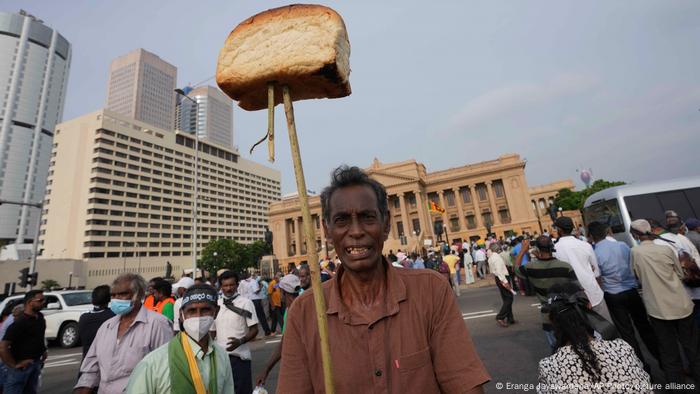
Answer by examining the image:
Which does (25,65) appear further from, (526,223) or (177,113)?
(526,223)

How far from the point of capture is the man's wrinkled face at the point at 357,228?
141cm

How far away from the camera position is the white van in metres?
9.77

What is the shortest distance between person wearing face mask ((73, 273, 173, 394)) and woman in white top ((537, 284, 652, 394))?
3225mm

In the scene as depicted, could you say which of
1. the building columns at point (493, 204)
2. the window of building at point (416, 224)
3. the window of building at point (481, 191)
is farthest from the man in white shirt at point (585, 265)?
the window of building at point (481, 191)

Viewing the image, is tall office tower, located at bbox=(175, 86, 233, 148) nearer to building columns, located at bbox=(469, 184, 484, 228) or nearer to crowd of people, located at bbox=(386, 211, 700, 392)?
building columns, located at bbox=(469, 184, 484, 228)

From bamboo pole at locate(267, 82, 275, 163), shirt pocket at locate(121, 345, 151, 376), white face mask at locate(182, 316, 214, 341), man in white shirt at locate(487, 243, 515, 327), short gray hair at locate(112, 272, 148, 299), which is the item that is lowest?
man in white shirt at locate(487, 243, 515, 327)

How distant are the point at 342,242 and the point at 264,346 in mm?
7698

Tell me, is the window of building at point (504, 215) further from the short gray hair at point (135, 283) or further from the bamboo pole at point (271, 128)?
the bamboo pole at point (271, 128)

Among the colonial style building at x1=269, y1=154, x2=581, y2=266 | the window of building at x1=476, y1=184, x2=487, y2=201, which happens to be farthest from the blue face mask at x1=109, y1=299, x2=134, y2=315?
the window of building at x1=476, y1=184, x2=487, y2=201

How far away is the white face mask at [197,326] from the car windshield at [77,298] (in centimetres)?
1182

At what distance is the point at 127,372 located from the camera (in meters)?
2.66

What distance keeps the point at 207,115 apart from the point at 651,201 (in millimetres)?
142758

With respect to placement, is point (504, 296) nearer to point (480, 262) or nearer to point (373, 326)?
point (373, 326)

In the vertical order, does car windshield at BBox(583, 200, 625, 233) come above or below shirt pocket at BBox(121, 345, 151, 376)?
above
